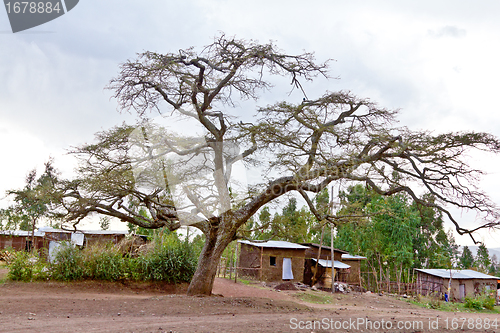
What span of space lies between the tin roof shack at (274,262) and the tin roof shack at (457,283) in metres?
8.86

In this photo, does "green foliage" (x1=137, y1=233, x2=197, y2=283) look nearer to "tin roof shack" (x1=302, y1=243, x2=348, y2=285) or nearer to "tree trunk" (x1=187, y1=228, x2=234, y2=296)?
"tree trunk" (x1=187, y1=228, x2=234, y2=296)

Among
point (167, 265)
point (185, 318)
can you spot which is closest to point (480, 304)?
point (167, 265)

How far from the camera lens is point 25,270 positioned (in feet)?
45.9

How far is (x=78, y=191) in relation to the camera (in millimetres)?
10898

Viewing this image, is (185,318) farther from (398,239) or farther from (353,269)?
(398,239)

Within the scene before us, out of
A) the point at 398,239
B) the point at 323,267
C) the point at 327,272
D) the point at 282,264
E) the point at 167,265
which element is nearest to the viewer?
the point at 167,265

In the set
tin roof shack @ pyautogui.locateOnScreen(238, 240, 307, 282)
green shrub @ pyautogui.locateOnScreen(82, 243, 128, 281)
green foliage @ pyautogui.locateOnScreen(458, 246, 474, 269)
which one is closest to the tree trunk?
green shrub @ pyautogui.locateOnScreen(82, 243, 128, 281)

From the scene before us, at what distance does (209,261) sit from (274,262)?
13.4 m

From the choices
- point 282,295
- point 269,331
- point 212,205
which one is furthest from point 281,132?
point 282,295

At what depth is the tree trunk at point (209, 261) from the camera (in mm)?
10664

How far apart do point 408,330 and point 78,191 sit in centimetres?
948

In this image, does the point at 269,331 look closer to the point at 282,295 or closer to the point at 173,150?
the point at 173,150

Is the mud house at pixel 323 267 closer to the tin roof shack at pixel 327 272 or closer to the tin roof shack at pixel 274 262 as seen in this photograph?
the tin roof shack at pixel 327 272

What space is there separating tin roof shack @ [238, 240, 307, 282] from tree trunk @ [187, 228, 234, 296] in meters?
12.0
